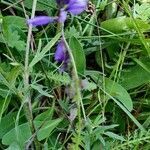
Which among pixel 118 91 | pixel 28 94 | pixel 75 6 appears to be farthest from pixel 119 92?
pixel 75 6

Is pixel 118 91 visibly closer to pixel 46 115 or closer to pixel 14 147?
pixel 46 115

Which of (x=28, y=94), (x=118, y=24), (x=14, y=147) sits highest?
(x=118, y=24)

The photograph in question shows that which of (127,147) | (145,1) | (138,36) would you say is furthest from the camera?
(145,1)

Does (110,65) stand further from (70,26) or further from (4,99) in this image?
(4,99)

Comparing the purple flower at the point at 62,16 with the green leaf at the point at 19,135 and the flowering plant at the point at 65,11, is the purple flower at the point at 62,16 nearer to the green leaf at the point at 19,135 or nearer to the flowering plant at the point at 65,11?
the flowering plant at the point at 65,11

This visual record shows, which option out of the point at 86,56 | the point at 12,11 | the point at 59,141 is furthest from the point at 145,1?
the point at 59,141

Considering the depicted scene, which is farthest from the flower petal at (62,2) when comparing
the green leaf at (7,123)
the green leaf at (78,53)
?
the green leaf at (7,123)

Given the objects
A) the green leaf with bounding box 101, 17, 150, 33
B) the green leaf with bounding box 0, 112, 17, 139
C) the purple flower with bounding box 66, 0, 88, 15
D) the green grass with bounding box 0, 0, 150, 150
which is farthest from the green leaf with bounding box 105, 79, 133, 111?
the purple flower with bounding box 66, 0, 88, 15
